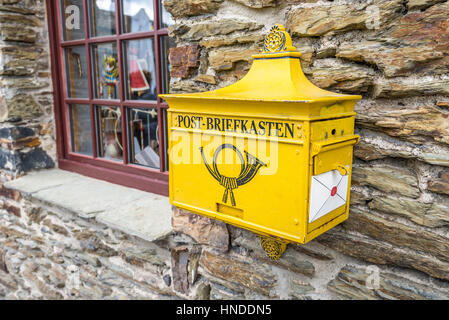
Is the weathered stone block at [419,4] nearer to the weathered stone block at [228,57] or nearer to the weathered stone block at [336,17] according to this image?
the weathered stone block at [336,17]

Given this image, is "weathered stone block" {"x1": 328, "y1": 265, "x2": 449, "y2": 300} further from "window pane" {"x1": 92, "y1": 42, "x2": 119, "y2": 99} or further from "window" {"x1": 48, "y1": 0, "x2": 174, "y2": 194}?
"window pane" {"x1": 92, "y1": 42, "x2": 119, "y2": 99}

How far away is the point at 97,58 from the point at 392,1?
1775 millimetres

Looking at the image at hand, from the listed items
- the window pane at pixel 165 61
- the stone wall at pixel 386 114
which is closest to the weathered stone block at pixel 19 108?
the window pane at pixel 165 61

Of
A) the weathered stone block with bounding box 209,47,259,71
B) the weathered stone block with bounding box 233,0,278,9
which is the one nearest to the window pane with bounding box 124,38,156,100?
the weathered stone block with bounding box 209,47,259,71

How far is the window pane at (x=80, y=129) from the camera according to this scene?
246 cm

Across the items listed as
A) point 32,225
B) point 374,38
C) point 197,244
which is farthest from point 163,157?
point 374,38

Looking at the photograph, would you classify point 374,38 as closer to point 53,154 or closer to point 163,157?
point 163,157

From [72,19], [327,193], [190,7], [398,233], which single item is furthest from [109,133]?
[398,233]

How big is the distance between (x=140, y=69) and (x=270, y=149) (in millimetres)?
1336

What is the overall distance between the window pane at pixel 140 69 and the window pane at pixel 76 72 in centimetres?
45

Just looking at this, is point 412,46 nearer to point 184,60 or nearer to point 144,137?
point 184,60

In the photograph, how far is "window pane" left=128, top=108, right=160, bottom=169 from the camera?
2.06 metres

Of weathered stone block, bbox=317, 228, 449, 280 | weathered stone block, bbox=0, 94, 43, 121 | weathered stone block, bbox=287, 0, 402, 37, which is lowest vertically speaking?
weathered stone block, bbox=317, 228, 449, 280

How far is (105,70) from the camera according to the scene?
2.24 m
